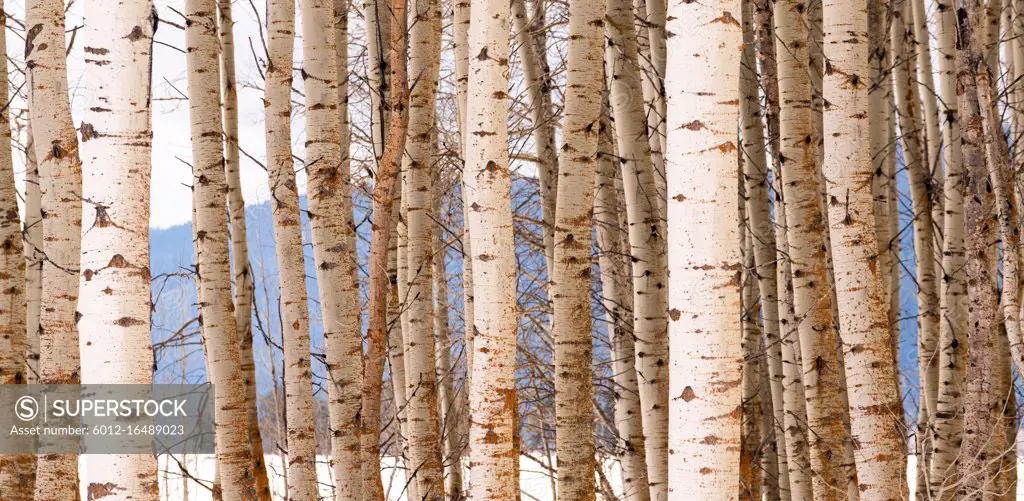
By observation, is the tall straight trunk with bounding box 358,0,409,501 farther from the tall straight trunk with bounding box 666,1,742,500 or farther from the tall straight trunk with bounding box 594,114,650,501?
the tall straight trunk with bounding box 666,1,742,500

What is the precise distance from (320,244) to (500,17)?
145 cm

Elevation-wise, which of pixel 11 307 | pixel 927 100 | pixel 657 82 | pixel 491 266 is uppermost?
pixel 927 100

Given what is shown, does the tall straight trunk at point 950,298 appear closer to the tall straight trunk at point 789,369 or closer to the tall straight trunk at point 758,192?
the tall straight trunk at point 789,369

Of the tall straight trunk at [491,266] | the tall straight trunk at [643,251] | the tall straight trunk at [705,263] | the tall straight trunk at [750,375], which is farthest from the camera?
the tall straight trunk at [750,375]

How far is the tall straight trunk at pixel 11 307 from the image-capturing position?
4492 millimetres

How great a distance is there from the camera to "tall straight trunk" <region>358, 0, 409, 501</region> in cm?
383

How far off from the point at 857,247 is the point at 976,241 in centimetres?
138

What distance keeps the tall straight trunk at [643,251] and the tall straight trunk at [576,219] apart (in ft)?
1.56

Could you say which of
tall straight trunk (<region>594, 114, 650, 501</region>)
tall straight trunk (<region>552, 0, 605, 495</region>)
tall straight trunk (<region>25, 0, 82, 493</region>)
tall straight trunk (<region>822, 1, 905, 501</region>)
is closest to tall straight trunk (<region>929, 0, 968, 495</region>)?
tall straight trunk (<region>594, 114, 650, 501</region>)

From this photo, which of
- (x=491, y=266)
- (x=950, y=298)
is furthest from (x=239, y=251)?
(x=950, y=298)

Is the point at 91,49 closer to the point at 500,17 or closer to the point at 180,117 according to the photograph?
the point at 500,17

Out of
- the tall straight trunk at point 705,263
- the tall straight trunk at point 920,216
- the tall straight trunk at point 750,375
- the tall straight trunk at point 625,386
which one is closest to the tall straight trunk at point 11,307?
the tall straight trunk at point 625,386

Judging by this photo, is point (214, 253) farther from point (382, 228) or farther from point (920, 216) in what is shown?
point (920, 216)

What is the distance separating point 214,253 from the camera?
4297 mm
